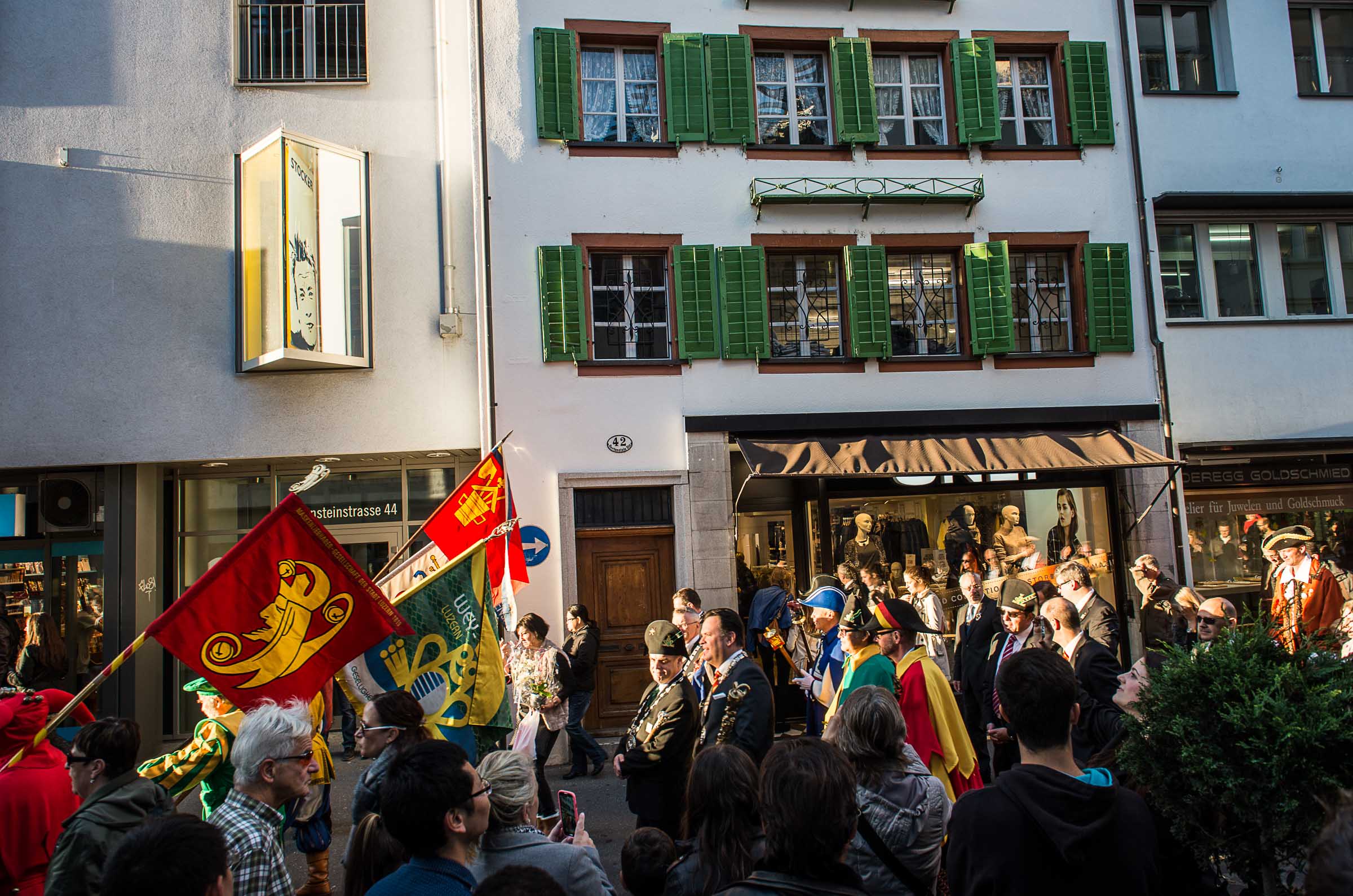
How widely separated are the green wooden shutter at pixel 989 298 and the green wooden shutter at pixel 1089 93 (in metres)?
2.10

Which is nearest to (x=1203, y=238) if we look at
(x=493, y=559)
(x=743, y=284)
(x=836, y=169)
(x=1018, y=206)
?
(x=1018, y=206)

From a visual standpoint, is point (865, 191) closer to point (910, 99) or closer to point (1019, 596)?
point (910, 99)

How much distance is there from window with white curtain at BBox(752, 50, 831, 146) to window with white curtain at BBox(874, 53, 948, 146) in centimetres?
79

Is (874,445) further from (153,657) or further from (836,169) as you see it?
(153,657)

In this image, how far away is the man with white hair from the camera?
3.42 metres

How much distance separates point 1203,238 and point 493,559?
37.1ft

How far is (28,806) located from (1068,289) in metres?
13.2

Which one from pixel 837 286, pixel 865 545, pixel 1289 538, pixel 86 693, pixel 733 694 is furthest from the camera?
pixel 837 286

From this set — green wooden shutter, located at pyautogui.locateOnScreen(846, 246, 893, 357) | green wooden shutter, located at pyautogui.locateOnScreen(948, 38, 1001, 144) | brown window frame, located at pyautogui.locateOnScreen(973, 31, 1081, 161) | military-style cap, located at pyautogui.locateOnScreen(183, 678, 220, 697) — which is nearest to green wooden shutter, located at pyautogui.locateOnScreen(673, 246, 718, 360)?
green wooden shutter, located at pyautogui.locateOnScreen(846, 246, 893, 357)

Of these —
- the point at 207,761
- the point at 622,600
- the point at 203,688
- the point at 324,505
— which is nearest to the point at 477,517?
the point at 203,688

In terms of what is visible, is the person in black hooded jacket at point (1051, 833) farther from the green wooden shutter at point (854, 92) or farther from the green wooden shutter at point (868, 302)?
the green wooden shutter at point (854, 92)

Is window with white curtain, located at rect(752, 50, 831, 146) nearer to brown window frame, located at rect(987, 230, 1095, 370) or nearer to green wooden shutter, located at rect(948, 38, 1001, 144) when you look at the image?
green wooden shutter, located at rect(948, 38, 1001, 144)

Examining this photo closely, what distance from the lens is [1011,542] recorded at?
13.5 meters

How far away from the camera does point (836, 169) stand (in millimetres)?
13555
